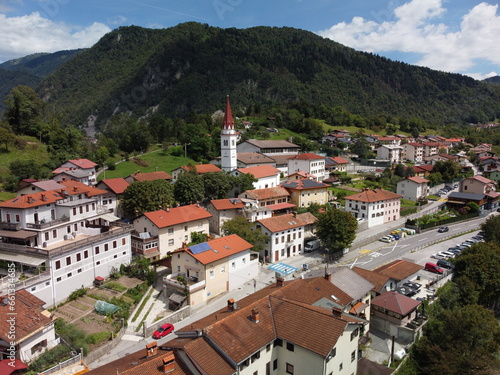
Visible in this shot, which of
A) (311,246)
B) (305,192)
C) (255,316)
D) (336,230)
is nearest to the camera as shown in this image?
(255,316)

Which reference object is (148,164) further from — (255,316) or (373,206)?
(255,316)

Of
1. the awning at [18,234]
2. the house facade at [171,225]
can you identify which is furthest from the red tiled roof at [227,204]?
the awning at [18,234]

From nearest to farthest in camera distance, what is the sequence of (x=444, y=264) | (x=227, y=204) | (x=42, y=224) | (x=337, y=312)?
(x=337, y=312), (x=42, y=224), (x=444, y=264), (x=227, y=204)

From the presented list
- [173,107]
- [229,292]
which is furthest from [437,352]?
[173,107]

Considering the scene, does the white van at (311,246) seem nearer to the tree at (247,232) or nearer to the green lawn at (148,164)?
the tree at (247,232)

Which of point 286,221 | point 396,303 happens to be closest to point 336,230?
point 286,221
